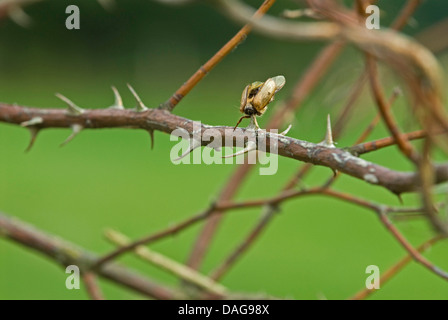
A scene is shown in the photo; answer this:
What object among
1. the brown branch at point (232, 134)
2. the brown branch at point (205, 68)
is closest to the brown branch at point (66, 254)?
the brown branch at point (232, 134)

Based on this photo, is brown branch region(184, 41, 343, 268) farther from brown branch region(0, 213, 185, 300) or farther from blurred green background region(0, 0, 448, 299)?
brown branch region(0, 213, 185, 300)

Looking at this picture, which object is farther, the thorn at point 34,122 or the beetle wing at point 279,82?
the thorn at point 34,122

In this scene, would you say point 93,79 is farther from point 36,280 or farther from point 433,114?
point 433,114

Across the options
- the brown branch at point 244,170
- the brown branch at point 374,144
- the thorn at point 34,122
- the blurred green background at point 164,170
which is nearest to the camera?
the brown branch at point 374,144

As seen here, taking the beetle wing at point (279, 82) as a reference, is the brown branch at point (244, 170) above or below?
above

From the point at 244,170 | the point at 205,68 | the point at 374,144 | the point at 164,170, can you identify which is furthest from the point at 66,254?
the point at 164,170

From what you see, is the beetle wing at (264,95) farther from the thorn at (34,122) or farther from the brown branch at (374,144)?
the thorn at (34,122)

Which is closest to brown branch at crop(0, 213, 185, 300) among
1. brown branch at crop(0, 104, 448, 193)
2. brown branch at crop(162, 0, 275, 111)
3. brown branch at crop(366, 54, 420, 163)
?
brown branch at crop(0, 104, 448, 193)
